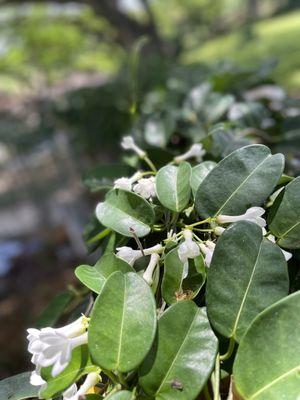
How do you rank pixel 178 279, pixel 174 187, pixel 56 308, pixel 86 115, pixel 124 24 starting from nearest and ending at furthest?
pixel 178 279, pixel 174 187, pixel 56 308, pixel 86 115, pixel 124 24

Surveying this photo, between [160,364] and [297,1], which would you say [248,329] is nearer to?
[160,364]

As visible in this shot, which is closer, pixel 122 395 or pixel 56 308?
pixel 122 395

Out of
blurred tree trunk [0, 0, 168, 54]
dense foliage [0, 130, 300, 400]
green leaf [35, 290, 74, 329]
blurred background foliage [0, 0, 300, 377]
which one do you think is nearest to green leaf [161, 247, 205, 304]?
dense foliage [0, 130, 300, 400]

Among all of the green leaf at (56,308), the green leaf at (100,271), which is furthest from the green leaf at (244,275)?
the green leaf at (56,308)

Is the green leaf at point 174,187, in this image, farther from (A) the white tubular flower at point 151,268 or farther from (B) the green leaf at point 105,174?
(B) the green leaf at point 105,174

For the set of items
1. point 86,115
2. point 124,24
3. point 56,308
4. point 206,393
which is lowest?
point 86,115

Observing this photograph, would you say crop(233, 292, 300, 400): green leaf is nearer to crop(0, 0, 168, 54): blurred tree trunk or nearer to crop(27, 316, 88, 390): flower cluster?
crop(27, 316, 88, 390): flower cluster

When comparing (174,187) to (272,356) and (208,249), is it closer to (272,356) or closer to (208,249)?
(208,249)

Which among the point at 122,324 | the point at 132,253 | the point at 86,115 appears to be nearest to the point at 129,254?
the point at 132,253
